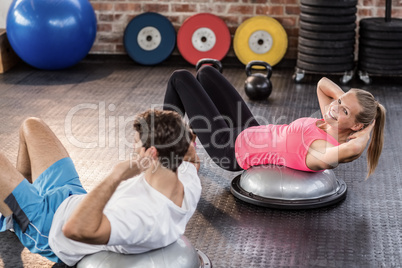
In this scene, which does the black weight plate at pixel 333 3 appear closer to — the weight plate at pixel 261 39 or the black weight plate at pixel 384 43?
the black weight plate at pixel 384 43

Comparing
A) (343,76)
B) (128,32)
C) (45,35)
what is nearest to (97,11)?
(128,32)

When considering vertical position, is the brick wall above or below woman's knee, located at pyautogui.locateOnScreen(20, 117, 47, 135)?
below

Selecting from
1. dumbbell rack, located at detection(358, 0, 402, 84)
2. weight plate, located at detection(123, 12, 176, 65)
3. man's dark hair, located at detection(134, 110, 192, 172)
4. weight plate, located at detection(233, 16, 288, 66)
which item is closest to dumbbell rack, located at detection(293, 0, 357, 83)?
dumbbell rack, located at detection(358, 0, 402, 84)

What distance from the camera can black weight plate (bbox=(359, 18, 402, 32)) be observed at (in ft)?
15.0

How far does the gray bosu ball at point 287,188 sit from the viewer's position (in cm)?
260

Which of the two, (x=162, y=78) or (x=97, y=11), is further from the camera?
(x=97, y=11)

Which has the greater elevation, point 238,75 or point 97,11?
point 97,11

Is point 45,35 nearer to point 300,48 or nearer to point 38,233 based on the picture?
point 300,48

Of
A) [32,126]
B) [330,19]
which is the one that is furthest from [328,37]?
[32,126]

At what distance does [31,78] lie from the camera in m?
4.93

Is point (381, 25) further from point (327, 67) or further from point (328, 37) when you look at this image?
point (327, 67)

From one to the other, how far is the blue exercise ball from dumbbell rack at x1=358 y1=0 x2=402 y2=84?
2.25 meters

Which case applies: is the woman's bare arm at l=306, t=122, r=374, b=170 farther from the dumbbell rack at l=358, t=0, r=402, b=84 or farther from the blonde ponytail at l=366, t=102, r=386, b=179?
the dumbbell rack at l=358, t=0, r=402, b=84

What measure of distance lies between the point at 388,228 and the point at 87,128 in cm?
198
